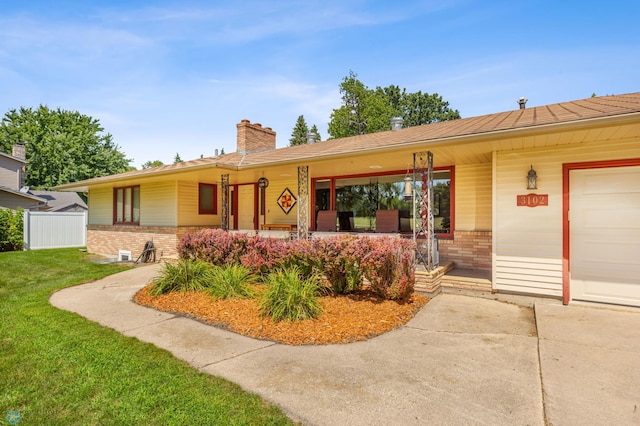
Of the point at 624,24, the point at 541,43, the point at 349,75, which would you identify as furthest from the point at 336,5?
the point at 349,75

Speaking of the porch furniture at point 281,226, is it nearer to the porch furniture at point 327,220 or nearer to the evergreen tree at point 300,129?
the porch furniture at point 327,220

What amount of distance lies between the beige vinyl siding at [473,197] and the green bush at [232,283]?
5324mm

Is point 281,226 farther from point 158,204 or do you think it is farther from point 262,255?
Answer: point 262,255

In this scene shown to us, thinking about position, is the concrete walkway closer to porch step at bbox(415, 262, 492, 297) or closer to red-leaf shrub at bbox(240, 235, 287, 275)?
porch step at bbox(415, 262, 492, 297)

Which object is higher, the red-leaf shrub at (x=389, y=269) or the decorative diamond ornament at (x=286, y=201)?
the decorative diamond ornament at (x=286, y=201)

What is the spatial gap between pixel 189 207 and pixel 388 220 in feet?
23.4

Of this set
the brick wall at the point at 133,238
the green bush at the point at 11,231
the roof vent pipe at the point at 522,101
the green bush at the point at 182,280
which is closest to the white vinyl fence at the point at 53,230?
the green bush at the point at 11,231

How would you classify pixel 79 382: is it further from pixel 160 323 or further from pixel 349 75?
pixel 349 75

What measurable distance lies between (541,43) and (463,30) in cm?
334

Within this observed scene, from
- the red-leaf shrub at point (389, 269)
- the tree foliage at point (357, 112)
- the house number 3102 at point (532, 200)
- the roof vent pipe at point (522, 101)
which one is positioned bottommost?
the red-leaf shrub at point (389, 269)

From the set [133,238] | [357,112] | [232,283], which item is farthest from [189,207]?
[357,112]

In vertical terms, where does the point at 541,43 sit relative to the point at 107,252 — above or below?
above

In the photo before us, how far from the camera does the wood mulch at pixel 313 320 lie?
4.26 meters

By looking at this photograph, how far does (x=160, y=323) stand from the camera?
489 centimetres
